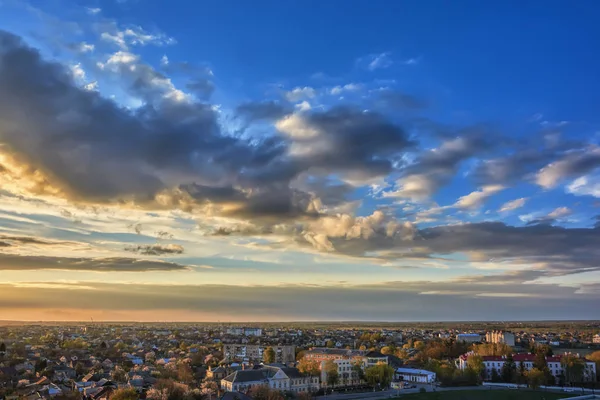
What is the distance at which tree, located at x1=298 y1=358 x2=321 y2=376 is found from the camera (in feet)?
261

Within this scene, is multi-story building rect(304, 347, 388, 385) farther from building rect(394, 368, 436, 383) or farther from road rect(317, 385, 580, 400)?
road rect(317, 385, 580, 400)

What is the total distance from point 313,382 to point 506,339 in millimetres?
81935

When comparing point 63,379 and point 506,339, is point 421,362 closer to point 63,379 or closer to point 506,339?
point 506,339

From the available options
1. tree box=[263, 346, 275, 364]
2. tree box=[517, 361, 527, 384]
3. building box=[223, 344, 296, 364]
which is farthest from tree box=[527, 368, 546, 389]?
building box=[223, 344, 296, 364]

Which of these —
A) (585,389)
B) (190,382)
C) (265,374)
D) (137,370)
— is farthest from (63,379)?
(585,389)

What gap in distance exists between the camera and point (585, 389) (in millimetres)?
Answer: 75125

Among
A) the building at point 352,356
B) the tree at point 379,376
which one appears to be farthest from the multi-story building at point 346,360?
the tree at point 379,376

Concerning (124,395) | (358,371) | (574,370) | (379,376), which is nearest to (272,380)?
(379,376)

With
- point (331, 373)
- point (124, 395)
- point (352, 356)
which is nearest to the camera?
point (124, 395)

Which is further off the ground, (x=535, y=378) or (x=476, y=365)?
(x=476, y=365)

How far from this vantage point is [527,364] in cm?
9250

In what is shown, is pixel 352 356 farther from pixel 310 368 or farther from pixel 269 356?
pixel 269 356

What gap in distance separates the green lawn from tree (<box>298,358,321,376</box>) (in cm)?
1524

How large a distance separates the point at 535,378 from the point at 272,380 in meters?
38.4
